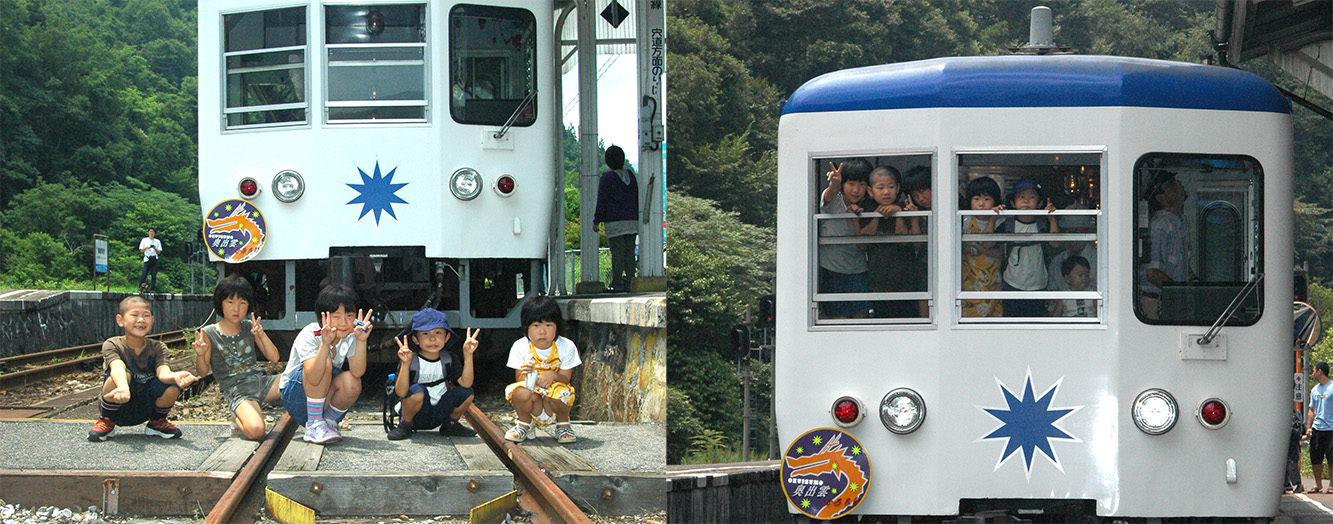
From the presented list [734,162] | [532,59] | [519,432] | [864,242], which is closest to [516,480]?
[519,432]

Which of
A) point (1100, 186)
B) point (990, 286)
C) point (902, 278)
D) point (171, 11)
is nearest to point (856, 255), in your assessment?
point (902, 278)

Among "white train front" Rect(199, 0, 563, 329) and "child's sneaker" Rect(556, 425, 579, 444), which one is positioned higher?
"white train front" Rect(199, 0, 563, 329)

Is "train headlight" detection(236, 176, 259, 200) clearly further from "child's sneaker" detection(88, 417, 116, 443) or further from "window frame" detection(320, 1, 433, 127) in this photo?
"child's sneaker" detection(88, 417, 116, 443)

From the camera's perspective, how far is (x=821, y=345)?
4492mm

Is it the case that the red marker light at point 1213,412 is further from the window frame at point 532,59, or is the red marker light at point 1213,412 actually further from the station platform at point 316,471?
the window frame at point 532,59

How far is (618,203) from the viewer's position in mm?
6453

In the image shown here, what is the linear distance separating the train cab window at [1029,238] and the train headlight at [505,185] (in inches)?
136

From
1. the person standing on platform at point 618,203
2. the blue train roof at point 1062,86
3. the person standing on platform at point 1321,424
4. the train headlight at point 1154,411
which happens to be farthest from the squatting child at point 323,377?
the person standing on platform at point 1321,424

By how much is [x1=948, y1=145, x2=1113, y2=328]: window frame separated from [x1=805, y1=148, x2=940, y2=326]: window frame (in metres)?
0.08

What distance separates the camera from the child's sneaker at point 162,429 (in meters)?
4.96

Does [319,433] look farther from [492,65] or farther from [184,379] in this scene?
[492,65]

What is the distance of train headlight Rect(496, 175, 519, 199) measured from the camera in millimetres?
7094

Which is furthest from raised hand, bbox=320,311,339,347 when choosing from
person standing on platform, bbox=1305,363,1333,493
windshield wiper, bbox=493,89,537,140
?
person standing on platform, bbox=1305,363,1333,493

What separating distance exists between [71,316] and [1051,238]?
559 centimetres
